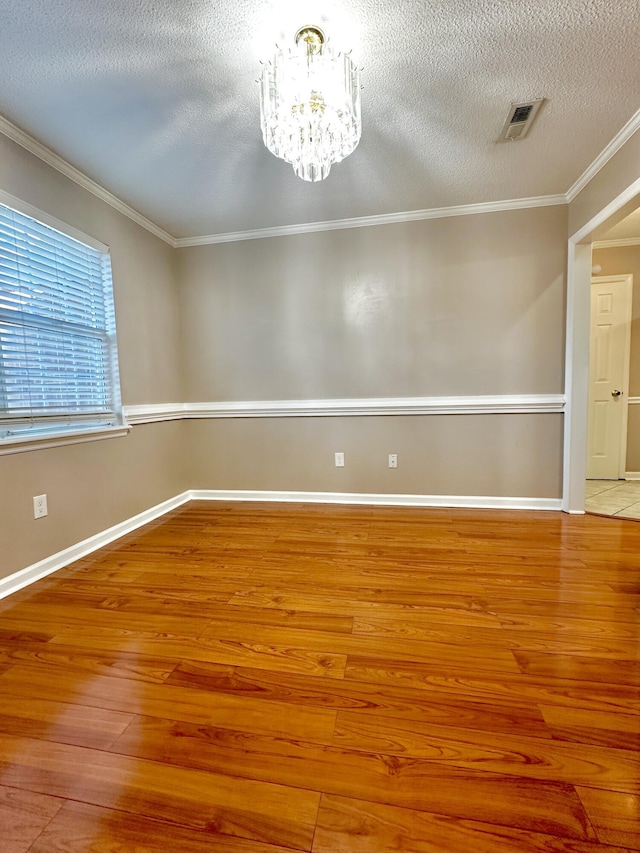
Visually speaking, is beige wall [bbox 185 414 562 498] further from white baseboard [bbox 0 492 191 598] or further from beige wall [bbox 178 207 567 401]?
white baseboard [bbox 0 492 191 598]

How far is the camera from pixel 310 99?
143cm

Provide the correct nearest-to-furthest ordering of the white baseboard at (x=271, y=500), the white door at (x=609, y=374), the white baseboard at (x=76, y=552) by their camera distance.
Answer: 1. the white baseboard at (x=76, y=552)
2. the white baseboard at (x=271, y=500)
3. the white door at (x=609, y=374)

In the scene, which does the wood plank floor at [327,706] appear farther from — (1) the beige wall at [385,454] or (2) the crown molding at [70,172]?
(2) the crown molding at [70,172]

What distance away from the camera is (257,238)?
10.1ft

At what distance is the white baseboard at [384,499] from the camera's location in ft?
9.47

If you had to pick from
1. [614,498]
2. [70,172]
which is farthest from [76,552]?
[614,498]

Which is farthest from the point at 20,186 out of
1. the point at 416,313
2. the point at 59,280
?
the point at 416,313

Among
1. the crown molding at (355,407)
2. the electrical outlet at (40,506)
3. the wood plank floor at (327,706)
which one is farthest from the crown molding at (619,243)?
the electrical outlet at (40,506)

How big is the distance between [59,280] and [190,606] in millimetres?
2022

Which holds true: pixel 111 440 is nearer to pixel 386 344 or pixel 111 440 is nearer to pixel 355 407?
pixel 355 407

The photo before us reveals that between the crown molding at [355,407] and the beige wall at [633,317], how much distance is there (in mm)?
1767

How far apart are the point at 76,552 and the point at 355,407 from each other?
2188 mm

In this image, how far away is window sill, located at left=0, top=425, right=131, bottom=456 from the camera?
71.7 inches

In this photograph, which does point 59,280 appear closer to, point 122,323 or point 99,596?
point 122,323
